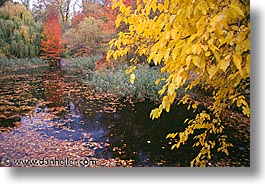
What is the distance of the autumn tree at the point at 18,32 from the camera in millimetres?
1834

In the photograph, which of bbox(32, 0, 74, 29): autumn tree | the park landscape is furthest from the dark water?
bbox(32, 0, 74, 29): autumn tree

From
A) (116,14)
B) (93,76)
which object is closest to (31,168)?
(93,76)

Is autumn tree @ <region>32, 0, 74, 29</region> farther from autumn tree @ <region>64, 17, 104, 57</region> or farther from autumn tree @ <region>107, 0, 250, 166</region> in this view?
autumn tree @ <region>107, 0, 250, 166</region>

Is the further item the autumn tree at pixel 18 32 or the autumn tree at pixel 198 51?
the autumn tree at pixel 18 32

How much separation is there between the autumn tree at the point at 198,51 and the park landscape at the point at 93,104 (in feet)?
0.04

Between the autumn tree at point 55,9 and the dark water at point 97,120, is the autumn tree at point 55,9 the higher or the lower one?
the higher one

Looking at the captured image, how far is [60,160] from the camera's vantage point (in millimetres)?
1847

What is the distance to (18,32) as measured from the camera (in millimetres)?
1854

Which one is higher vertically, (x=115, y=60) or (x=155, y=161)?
(x=115, y=60)

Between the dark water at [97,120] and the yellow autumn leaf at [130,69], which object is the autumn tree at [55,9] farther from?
the yellow autumn leaf at [130,69]

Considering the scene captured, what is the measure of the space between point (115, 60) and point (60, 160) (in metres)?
0.66

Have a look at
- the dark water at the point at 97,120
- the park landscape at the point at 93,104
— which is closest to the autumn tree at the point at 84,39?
the park landscape at the point at 93,104

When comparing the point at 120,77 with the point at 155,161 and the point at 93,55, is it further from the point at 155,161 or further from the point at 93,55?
the point at 155,161

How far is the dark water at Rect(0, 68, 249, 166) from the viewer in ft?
6.01
